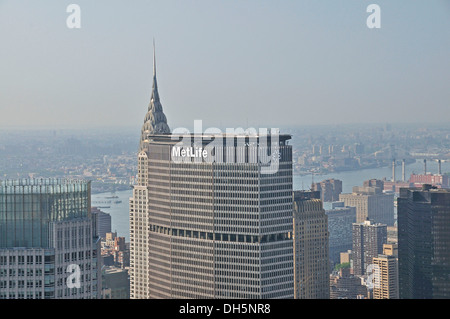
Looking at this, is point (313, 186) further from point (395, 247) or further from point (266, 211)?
point (266, 211)

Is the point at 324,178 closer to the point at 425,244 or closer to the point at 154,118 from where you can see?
the point at 425,244

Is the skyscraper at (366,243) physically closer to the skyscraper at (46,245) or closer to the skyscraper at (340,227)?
the skyscraper at (340,227)

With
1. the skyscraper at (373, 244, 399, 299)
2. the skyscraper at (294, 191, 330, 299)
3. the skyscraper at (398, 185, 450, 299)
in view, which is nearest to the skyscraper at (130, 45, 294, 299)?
the skyscraper at (294, 191, 330, 299)

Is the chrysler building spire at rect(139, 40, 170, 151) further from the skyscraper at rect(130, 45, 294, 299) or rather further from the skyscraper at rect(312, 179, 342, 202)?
the skyscraper at rect(312, 179, 342, 202)
